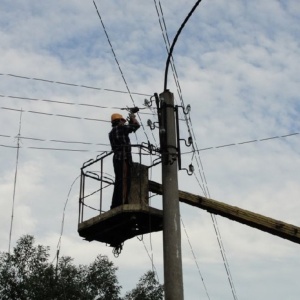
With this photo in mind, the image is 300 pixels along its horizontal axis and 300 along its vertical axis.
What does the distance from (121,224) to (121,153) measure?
1509mm

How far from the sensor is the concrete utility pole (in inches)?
383

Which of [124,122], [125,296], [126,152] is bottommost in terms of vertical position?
[126,152]

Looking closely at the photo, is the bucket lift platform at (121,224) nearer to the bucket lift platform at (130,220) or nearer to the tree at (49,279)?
the bucket lift platform at (130,220)

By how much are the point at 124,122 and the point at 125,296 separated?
82.3ft

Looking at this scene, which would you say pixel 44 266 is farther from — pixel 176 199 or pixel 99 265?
pixel 176 199

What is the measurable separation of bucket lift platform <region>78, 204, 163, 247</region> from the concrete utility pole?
80cm

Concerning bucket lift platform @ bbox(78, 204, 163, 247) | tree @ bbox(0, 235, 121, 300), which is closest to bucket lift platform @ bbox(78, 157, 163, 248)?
bucket lift platform @ bbox(78, 204, 163, 247)

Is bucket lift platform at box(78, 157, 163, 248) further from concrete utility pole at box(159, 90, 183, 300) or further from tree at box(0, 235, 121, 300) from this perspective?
tree at box(0, 235, 121, 300)

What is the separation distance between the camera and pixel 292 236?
11.5m

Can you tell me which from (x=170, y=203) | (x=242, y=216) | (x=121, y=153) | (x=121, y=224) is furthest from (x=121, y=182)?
(x=242, y=216)

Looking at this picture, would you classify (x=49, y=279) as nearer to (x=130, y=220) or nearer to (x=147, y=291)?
(x=147, y=291)

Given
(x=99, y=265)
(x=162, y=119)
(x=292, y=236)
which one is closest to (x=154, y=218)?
(x=162, y=119)

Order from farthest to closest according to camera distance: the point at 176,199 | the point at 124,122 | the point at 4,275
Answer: the point at 4,275, the point at 124,122, the point at 176,199

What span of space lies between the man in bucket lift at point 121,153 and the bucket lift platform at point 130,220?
15 cm
